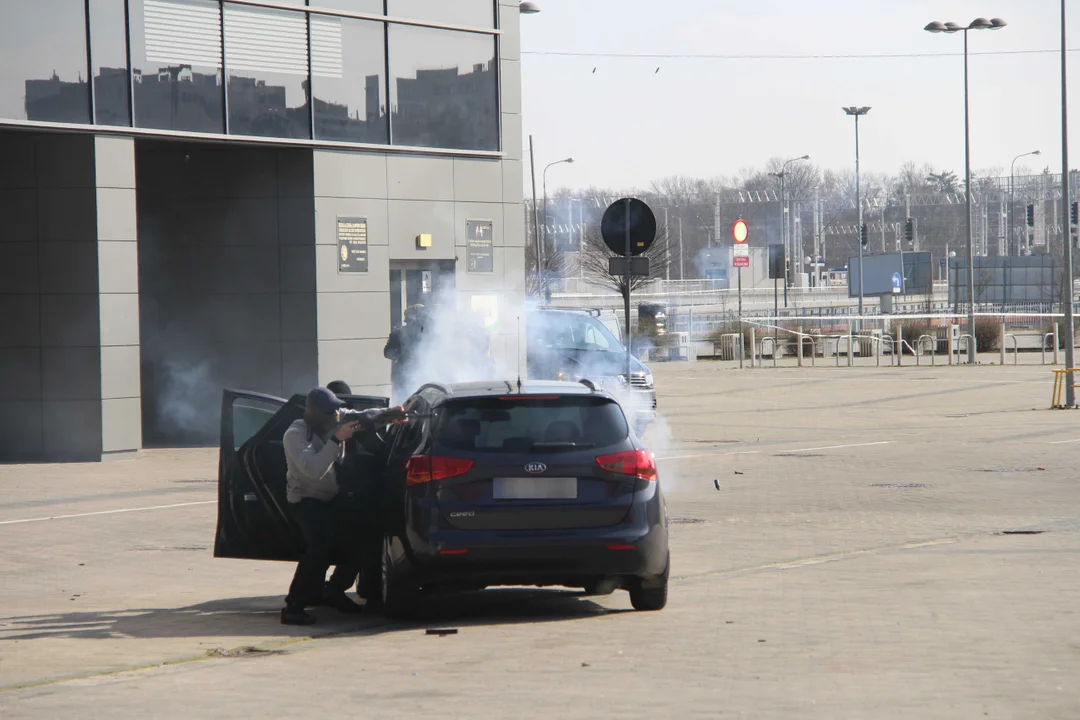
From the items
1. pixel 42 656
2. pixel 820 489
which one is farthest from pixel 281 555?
pixel 820 489

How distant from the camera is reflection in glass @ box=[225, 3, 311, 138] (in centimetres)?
1944

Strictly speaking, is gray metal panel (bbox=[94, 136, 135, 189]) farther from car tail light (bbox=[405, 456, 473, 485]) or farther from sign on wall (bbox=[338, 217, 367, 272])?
car tail light (bbox=[405, 456, 473, 485])

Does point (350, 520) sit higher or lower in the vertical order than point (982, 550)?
higher

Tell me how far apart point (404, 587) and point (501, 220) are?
15032 millimetres

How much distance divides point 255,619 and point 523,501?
185 cm

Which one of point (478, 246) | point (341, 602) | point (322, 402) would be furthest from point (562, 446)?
point (478, 246)

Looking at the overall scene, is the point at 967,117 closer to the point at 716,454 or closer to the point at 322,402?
the point at 716,454

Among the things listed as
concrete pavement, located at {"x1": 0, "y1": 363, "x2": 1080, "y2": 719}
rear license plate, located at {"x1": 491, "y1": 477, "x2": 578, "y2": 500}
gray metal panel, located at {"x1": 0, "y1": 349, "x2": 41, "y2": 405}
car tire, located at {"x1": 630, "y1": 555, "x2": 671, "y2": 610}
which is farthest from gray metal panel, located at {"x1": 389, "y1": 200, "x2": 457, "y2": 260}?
rear license plate, located at {"x1": 491, "y1": 477, "x2": 578, "y2": 500}

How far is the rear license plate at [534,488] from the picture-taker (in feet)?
25.9

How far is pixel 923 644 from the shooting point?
7242mm

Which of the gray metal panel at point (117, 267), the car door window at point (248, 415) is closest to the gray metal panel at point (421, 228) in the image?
the gray metal panel at point (117, 267)

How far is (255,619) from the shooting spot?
8.39m

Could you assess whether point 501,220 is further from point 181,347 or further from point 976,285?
point 976,285

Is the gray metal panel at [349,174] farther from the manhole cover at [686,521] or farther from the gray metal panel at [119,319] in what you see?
the manhole cover at [686,521]
